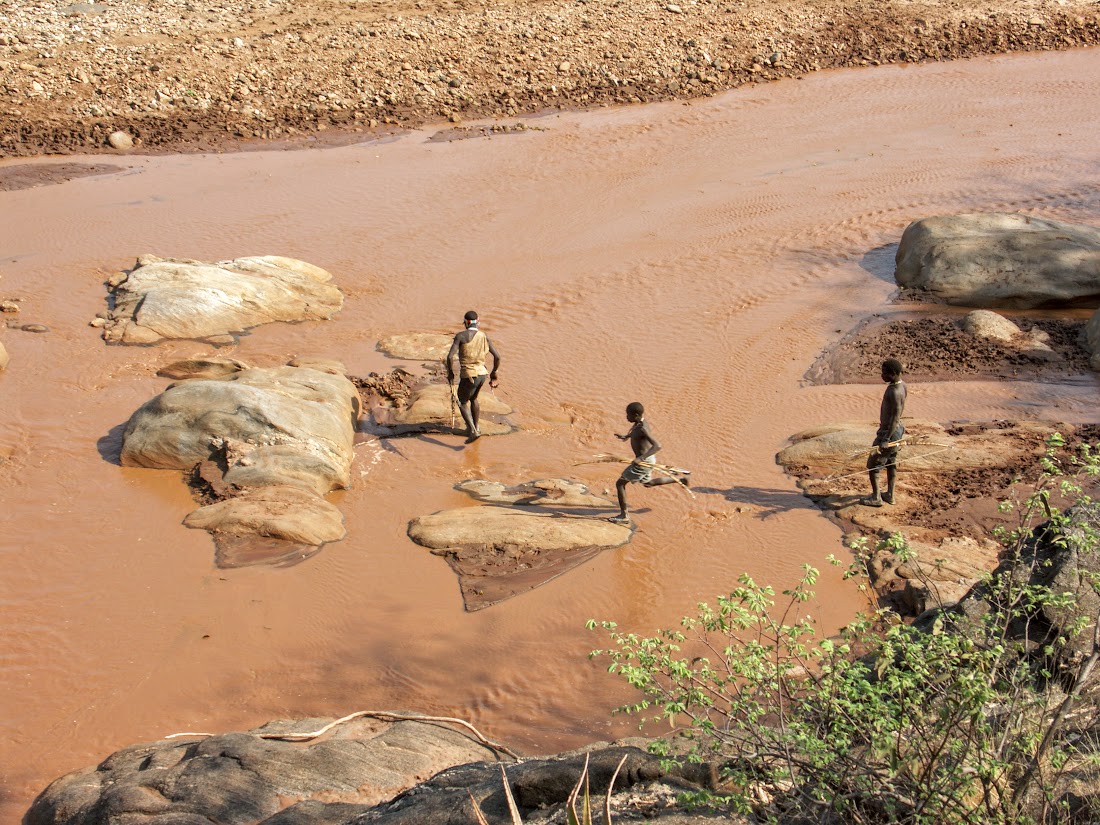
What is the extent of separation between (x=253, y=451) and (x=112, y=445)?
1855 mm

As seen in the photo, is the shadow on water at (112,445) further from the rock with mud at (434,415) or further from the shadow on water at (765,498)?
the shadow on water at (765,498)

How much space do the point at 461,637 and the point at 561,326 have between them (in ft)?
20.7

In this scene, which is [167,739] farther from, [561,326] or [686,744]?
[561,326]

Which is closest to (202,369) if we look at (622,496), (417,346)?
(417,346)

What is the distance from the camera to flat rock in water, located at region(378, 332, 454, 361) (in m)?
12.7

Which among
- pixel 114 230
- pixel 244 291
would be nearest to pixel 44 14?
pixel 114 230

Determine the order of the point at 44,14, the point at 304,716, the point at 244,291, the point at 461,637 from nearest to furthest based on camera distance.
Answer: the point at 304,716 → the point at 461,637 → the point at 244,291 → the point at 44,14

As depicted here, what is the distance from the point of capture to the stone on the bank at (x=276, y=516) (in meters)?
8.79

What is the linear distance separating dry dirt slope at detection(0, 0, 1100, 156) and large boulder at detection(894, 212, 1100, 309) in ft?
31.6

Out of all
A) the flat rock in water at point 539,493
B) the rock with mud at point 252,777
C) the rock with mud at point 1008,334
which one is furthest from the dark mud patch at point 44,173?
the rock with mud at point 1008,334

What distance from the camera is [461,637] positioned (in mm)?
7867

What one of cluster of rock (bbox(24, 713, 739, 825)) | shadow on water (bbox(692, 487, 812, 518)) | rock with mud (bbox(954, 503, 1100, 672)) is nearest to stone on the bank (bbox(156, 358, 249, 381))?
shadow on water (bbox(692, 487, 812, 518))

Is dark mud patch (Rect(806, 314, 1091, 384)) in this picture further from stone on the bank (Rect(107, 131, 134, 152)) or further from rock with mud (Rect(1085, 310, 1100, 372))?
stone on the bank (Rect(107, 131, 134, 152))

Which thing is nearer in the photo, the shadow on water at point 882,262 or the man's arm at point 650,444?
the man's arm at point 650,444
